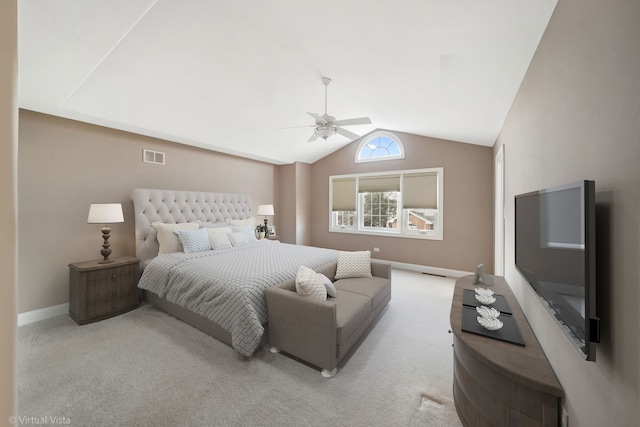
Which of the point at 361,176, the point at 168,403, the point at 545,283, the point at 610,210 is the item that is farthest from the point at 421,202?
the point at 168,403

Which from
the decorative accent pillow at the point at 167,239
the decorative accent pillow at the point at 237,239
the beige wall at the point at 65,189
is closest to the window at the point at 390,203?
the decorative accent pillow at the point at 237,239

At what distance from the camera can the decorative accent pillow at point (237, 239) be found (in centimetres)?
388

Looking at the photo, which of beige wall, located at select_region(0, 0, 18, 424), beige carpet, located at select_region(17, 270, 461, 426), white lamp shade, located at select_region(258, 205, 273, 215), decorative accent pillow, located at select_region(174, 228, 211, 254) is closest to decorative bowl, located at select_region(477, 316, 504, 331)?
beige carpet, located at select_region(17, 270, 461, 426)

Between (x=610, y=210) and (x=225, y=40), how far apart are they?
300 cm

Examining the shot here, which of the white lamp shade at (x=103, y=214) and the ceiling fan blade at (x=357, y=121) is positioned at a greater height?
the ceiling fan blade at (x=357, y=121)

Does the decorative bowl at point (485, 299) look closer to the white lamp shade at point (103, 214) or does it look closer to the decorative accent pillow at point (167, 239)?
the decorative accent pillow at point (167, 239)

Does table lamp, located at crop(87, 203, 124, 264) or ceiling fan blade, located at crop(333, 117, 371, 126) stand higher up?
ceiling fan blade, located at crop(333, 117, 371, 126)

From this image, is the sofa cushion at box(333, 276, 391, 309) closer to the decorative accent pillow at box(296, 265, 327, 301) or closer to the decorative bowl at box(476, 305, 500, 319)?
the decorative accent pillow at box(296, 265, 327, 301)

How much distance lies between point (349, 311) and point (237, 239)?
2448 mm

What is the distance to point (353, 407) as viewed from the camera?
165 cm

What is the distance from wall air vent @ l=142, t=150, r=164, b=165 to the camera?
371cm

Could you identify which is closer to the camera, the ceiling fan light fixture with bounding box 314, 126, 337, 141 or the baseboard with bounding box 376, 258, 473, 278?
the ceiling fan light fixture with bounding box 314, 126, 337, 141

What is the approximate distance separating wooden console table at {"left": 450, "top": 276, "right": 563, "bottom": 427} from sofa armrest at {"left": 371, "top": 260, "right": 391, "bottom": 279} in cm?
158

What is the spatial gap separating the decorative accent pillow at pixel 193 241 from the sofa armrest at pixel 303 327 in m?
1.78
